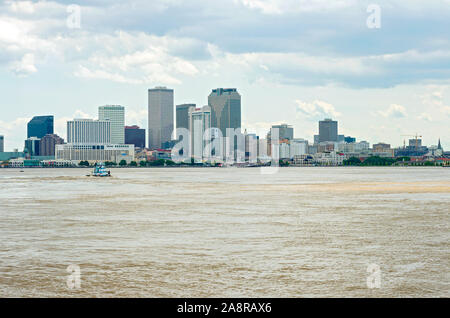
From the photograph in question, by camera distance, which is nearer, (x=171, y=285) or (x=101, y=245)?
(x=171, y=285)

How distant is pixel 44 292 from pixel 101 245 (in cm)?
1183

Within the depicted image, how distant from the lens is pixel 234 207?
213 feet

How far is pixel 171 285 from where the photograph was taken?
27.1 meters

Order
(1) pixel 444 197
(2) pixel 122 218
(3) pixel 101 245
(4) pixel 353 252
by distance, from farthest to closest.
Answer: (1) pixel 444 197
(2) pixel 122 218
(3) pixel 101 245
(4) pixel 353 252

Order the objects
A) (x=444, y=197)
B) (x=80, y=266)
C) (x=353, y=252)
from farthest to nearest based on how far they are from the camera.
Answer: (x=444, y=197) → (x=353, y=252) → (x=80, y=266)

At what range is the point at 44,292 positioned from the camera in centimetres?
2592

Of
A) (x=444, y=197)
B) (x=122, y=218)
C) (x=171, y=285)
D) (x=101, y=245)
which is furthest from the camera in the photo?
(x=444, y=197)

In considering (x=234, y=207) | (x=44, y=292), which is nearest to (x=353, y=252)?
(x=44, y=292)

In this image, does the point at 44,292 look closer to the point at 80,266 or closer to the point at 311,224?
the point at 80,266

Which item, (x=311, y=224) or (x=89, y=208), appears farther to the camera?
(x=89, y=208)

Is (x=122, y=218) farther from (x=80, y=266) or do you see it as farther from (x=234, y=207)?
(x=80, y=266)
